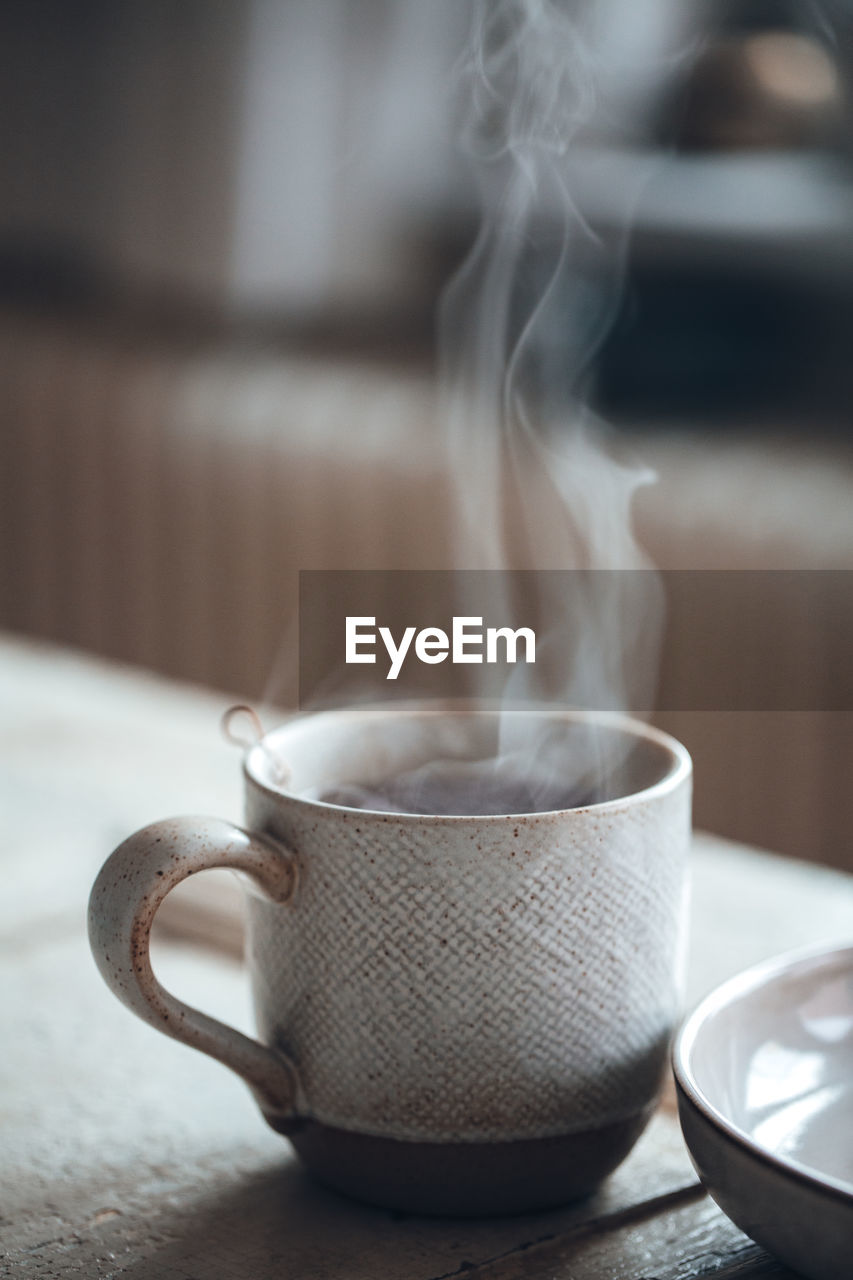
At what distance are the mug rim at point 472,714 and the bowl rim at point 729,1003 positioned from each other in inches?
2.2

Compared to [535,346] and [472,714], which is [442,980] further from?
[535,346]

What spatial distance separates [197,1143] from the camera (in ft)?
1.28

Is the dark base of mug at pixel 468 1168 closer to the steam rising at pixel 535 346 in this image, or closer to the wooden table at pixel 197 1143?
the wooden table at pixel 197 1143

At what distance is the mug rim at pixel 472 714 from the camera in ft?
1.06

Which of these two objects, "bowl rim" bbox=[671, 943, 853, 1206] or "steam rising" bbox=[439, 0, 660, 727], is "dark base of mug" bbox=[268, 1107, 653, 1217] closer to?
"bowl rim" bbox=[671, 943, 853, 1206]

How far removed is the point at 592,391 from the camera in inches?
73.7

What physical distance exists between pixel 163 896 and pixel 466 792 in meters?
0.11

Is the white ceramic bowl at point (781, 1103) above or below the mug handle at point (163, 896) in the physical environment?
below

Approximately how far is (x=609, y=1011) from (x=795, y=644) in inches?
47.7

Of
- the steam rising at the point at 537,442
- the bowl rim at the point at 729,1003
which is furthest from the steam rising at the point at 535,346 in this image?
the bowl rim at the point at 729,1003

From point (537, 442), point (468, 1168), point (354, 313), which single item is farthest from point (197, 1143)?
point (354, 313)

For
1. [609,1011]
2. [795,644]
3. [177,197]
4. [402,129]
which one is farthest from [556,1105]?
[177,197]

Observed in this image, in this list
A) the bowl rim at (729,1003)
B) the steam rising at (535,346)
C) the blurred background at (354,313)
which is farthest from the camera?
the blurred background at (354,313)

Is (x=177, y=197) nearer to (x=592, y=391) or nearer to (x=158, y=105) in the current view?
(x=158, y=105)
